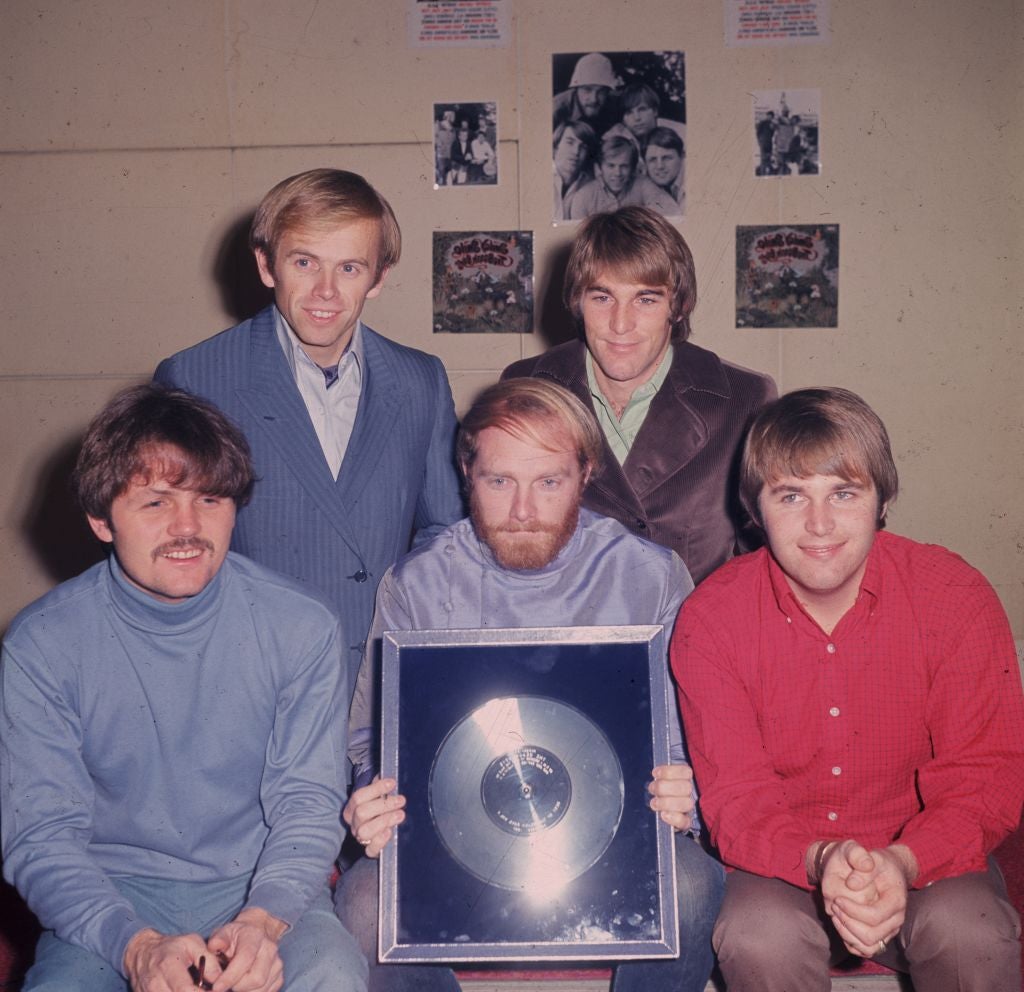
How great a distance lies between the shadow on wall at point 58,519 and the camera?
13.8 ft

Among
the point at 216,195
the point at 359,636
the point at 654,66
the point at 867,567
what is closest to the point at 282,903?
the point at 359,636

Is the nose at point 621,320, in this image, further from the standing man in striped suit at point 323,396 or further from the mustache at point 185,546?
the mustache at point 185,546

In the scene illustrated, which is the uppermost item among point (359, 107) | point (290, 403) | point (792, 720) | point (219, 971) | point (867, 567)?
point (359, 107)

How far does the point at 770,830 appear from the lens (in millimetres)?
1948

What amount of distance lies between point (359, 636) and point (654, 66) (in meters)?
2.56

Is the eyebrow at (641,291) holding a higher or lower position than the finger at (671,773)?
higher

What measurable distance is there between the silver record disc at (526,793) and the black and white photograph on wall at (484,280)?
7.71 ft

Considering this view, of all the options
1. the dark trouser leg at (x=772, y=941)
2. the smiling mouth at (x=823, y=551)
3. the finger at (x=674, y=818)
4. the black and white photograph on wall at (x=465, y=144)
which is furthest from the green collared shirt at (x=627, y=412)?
the black and white photograph on wall at (x=465, y=144)

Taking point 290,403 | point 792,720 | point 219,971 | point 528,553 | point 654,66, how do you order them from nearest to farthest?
point 219,971
point 792,720
point 528,553
point 290,403
point 654,66

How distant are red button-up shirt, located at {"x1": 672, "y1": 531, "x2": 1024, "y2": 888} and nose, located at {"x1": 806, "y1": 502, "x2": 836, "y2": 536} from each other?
0.46 ft

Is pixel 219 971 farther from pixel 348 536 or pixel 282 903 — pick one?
pixel 348 536

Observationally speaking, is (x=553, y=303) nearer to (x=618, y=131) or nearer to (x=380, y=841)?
(x=618, y=131)

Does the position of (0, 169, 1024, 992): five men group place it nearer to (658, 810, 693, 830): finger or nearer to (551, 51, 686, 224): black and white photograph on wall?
(658, 810, 693, 830): finger

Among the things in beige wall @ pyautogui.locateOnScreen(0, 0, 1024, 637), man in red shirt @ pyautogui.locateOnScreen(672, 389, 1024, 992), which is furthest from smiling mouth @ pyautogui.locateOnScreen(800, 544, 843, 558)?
beige wall @ pyautogui.locateOnScreen(0, 0, 1024, 637)
